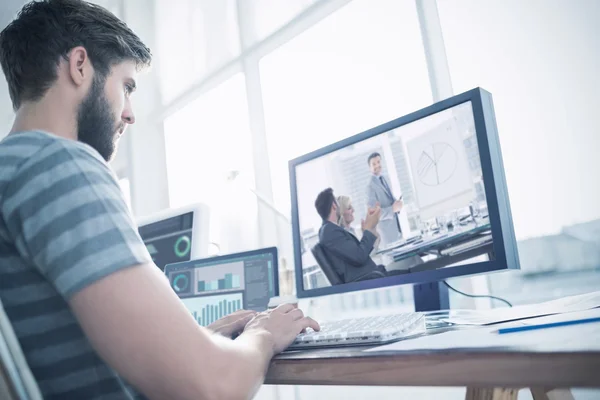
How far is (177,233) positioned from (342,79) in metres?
0.93

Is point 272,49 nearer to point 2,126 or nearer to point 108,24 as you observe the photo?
point 108,24

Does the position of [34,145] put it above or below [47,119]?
below

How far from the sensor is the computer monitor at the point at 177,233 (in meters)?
1.60

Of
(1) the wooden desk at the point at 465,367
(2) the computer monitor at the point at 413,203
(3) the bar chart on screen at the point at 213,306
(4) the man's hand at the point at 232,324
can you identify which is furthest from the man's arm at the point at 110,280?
(3) the bar chart on screen at the point at 213,306

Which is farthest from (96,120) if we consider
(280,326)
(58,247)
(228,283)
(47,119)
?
(228,283)

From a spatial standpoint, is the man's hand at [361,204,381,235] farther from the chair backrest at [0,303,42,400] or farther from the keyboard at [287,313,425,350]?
the chair backrest at [0,303,42,400]

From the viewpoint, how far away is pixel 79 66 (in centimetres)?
90

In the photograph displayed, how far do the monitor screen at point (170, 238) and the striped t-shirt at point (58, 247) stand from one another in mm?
971

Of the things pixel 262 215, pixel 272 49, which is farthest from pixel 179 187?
pixel 272 49

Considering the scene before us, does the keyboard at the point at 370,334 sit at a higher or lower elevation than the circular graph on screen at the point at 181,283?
lower

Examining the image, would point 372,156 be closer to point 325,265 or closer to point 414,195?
point 414,195

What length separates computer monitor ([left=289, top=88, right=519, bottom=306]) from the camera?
3.02ft

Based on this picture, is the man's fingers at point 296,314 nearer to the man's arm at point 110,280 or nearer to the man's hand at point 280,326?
the man's hand at point 280,326

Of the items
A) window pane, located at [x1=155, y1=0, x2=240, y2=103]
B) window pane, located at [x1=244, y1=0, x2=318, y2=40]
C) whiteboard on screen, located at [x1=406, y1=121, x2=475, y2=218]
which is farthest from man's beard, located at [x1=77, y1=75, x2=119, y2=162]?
window pane, located at [x1=155, y1=0, x2=240, y2=103]
